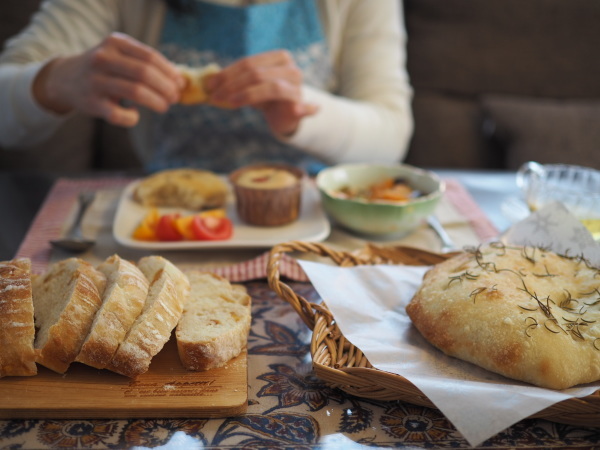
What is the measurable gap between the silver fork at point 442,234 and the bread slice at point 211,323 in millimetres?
613

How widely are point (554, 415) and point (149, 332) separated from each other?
2.21ft

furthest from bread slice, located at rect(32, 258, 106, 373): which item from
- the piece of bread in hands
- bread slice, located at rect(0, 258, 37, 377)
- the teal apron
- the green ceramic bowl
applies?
the teal apron

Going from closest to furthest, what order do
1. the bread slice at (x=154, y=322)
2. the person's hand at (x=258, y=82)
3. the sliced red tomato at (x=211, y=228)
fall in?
the bread slice at (x=154, y=322)
the sliced red tomato at (x=211, y=228)
the person's hand at (x=258, y=82)

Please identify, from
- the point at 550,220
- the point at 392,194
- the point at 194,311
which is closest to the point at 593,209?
the point at 550,220

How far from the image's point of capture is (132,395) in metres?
0.90

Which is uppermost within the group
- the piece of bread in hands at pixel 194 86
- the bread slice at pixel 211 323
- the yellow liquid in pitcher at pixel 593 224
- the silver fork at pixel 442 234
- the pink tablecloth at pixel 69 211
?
the piece of bread in hands at pixel 194 86

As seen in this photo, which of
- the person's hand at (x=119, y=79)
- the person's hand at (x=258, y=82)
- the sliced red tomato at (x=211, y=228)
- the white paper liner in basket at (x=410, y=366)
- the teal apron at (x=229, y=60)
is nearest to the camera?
the white paper liner in basket at (x=410, y=366)

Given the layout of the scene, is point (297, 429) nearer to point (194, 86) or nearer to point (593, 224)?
point (593, 224)

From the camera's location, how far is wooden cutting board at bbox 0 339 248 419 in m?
0.87

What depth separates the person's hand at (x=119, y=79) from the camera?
1646 millimetres

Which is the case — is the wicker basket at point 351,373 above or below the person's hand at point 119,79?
below

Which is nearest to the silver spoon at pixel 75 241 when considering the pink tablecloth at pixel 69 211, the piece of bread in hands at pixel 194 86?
the pink tablecloth at pixel 69 211

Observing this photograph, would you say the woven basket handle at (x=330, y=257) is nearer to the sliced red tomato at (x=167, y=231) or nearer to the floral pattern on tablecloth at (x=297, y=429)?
the floral pattern on tablecloth at (x=297, y=429)

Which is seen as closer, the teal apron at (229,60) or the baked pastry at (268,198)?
the baked pastry at (268,198)
